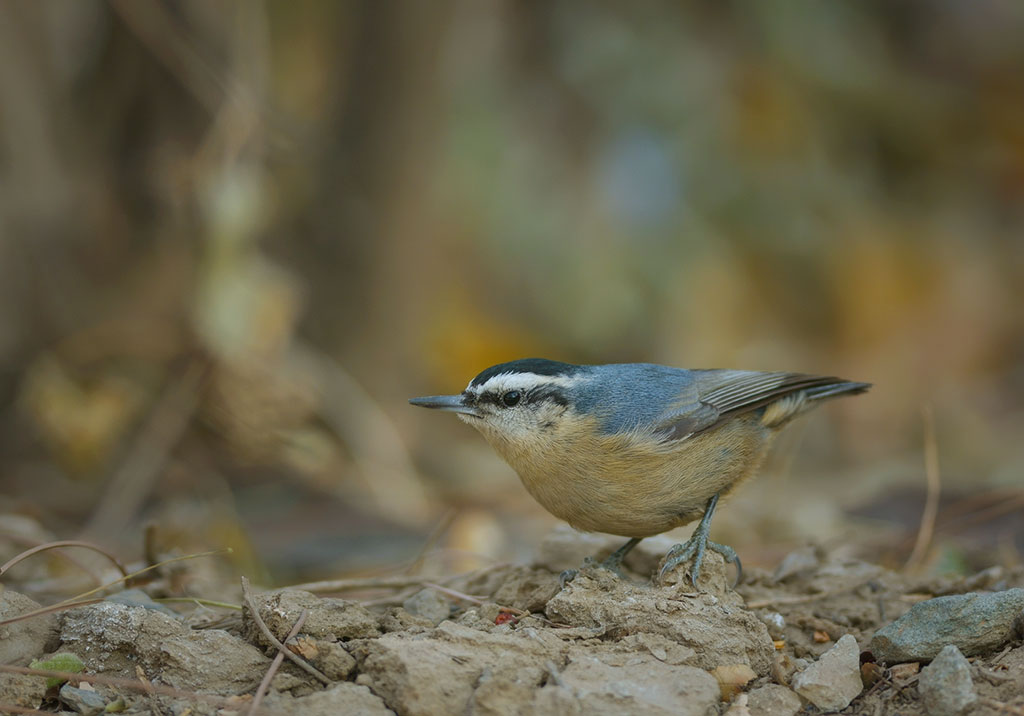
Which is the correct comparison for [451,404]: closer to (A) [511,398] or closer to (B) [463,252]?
(A) [511,398]

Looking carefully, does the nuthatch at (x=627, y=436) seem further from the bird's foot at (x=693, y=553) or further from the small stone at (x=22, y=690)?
the small stone at (x=22, y=690)

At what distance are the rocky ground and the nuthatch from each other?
34cm

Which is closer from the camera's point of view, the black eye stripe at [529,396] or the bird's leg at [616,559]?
the black eye stripe at [529,396]

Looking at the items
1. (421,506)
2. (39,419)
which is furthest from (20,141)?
(421,506)

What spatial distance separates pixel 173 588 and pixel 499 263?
725 centimetres

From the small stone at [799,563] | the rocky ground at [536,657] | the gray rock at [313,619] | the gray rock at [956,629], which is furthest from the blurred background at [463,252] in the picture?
the gray rock at [956,629]

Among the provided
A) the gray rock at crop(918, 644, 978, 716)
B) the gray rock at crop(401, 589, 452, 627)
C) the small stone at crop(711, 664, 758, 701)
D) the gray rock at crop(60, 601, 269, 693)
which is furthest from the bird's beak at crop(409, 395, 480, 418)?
the gray rock at crop(918, 644, 978, 716)

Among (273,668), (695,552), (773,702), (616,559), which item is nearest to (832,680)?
(773,702)

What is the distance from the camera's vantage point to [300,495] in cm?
830

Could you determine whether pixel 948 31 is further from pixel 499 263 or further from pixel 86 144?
pixel 86 144

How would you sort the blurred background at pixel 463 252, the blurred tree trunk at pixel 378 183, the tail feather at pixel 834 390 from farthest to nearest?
1. the blurred tree trunk at pixel 378 183
2. the blurred background at pixel 463 252
3. the tail feather at pixel 834 390

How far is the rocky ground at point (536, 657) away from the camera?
9.91 feet

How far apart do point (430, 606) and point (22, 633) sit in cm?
143

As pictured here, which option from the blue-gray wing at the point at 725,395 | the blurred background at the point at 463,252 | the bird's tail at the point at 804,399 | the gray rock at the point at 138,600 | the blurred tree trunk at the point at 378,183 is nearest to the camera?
the gray rock at the point at 138,600
